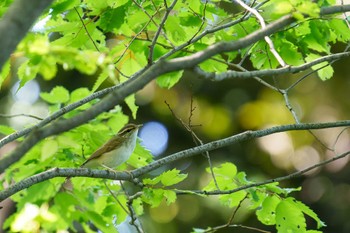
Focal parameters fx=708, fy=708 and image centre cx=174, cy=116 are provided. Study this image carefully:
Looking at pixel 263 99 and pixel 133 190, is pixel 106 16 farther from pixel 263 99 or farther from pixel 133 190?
pixel 263 99

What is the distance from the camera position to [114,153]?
16.3ft

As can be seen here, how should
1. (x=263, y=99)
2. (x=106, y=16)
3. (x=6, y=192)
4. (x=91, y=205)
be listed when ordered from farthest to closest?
(x=263, y=99) → (x=106, y=16) → (x=91, y=205) → (x=6, y=192)

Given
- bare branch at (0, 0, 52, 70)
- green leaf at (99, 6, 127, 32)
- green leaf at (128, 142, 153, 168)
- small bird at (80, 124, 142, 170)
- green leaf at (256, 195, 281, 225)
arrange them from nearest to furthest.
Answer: bare branch at (0, 0, 52, 70), green leaf at (99, 6, 127, 32), green leaf at (256, 195, 281, 225), green leaf at (128, 142, 153, 168), small bird at (80, 124, 142, 170)

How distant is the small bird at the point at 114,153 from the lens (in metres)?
4.74

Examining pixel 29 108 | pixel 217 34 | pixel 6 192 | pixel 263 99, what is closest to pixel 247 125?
pixel 263 99

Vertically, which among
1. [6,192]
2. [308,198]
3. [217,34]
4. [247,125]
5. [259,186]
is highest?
[217,34]

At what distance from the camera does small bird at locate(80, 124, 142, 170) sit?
15.5 ft

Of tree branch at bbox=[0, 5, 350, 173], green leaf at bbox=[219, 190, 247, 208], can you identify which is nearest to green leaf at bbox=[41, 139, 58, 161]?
tree branch at bbox=[0, 5, 350, 173]

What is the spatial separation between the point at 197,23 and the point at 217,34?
11.5 inches

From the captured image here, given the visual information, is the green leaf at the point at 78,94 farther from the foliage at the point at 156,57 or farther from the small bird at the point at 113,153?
the small bird at the point at 113,153

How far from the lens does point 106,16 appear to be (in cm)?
380

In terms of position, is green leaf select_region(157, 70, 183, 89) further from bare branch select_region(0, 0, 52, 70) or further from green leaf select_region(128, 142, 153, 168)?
bare branch select_region(0, 0, 52, 70)

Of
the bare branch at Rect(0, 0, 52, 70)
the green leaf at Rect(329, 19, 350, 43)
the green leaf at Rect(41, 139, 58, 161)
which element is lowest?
the green leaf at Rect(329, 19, 350, 43)

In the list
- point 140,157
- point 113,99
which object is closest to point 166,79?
point 140,157
